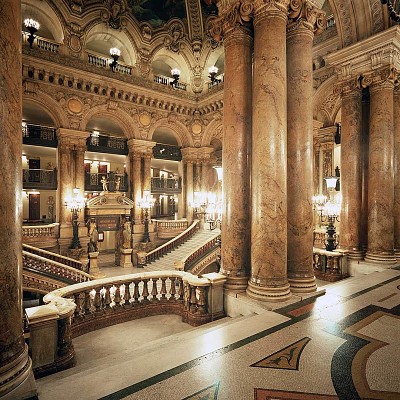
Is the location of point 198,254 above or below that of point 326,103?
below

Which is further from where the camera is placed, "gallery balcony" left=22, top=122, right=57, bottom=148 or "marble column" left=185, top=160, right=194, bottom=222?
"marble column" left=185, top=160, right=194, bottom=222

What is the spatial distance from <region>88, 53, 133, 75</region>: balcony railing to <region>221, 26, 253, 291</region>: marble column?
1231 cm

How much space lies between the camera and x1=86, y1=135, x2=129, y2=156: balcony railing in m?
15.7

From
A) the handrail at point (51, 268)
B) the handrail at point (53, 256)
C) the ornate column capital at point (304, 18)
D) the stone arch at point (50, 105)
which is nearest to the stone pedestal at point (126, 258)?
the handrail at point (53, 256)

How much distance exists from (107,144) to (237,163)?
13.7 metres

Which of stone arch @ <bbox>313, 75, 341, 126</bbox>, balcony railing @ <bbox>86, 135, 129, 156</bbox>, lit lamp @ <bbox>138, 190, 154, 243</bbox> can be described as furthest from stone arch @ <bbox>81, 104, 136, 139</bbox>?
stone arch @ <bbox>313, 75, 341, 126</bbox>

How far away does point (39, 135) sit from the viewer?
14266mm

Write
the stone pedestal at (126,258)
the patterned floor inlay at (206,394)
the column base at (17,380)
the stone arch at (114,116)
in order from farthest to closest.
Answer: the stone pedestal at (126,258)
the stone arch at (114,116)
the patterned floor inlay at (206,394)
the column base at (17,380)

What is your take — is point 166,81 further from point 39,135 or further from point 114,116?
point 39,135

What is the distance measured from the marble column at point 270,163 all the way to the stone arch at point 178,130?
42.4 feet

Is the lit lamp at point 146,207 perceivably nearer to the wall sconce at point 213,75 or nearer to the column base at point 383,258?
the wall sconce at point 213,75

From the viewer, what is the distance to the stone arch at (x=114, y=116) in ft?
46.6

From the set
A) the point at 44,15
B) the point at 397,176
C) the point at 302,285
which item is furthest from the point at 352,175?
the point at 44,15

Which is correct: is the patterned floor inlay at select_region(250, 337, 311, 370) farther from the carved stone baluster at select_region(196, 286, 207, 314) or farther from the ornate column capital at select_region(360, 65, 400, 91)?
the ornate column capital at select_region(360, 65, 400, 91)
